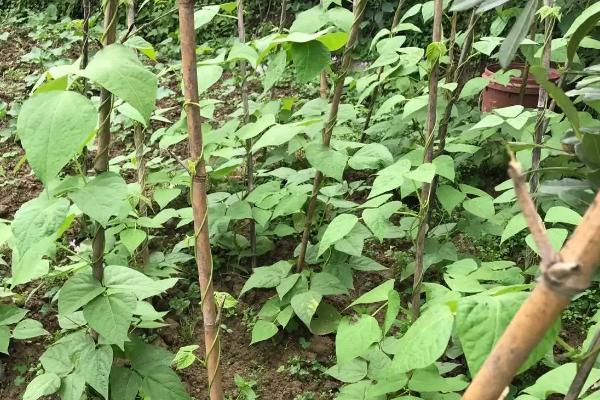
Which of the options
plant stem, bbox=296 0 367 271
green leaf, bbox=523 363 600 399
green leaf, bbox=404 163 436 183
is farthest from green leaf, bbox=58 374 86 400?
green leaf, bbox=523 363 600 399

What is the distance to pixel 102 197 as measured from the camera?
150 cm

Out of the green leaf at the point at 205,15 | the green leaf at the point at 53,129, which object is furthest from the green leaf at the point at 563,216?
the green leaf at the point at 53,129

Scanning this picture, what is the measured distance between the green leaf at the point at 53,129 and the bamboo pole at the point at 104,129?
0.32 metres

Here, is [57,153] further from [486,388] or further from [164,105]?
[164,105]

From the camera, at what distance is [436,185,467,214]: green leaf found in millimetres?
2369

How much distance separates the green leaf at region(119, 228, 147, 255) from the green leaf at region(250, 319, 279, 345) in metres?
0.51

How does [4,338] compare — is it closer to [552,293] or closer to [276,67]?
[276,67]

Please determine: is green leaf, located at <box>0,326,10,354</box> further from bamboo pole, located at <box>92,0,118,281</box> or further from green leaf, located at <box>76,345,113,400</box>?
bamboo pole, located at <box>92,0,118,281</box>

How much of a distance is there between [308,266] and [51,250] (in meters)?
0.98

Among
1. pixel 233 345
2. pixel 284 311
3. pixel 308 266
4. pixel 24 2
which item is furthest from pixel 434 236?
pixel 24 2

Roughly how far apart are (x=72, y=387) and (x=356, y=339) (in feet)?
2.76

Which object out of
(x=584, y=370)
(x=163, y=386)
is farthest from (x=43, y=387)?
(x=584, y=370)

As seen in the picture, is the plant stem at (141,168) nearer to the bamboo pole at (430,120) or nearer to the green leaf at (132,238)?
the green leaf at (132,238)

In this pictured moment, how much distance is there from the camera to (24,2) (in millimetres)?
6570
